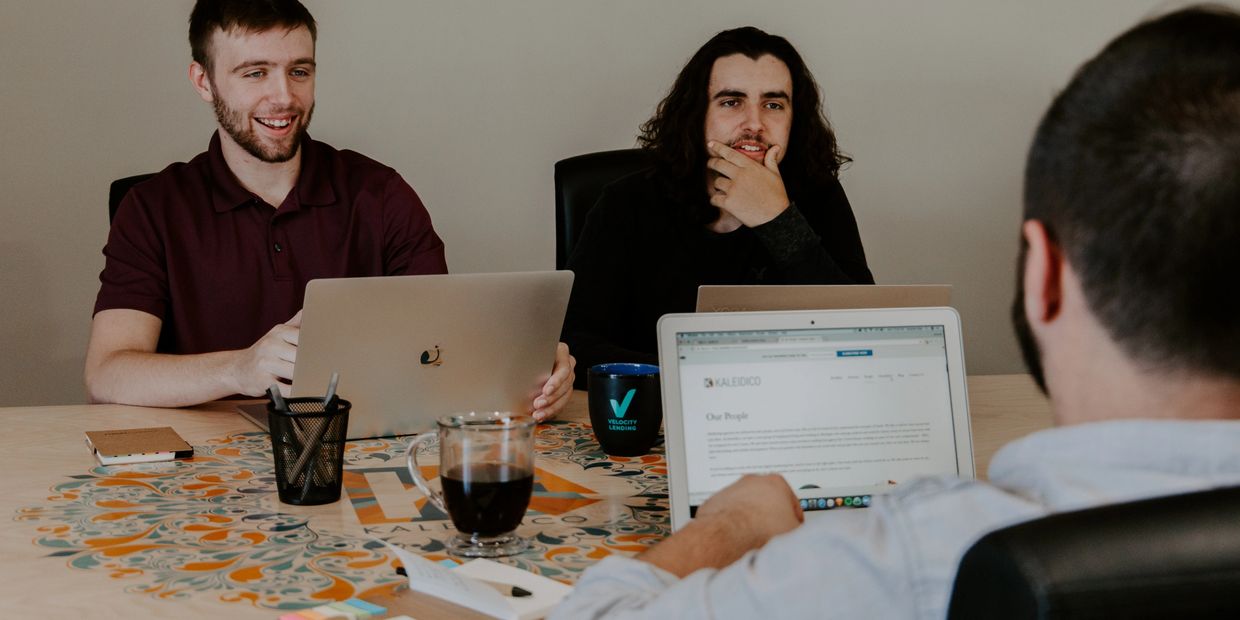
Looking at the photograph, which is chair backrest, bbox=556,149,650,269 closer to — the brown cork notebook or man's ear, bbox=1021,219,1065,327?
Answer: the brown cork notebook

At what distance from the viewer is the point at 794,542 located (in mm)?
663

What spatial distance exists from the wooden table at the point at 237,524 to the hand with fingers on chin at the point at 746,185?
79cm

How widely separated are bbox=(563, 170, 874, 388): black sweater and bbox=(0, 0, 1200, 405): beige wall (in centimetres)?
76

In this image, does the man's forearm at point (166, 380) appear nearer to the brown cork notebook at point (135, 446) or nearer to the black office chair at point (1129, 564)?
the brown cork notebook at point (135, 446)

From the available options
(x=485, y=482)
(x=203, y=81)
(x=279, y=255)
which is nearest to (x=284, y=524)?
(x=485, y=482)

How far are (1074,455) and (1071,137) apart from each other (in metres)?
0.18

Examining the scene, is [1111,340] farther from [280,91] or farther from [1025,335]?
[280,91]

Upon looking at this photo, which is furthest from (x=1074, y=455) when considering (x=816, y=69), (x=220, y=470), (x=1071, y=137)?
(x=816, y=69)

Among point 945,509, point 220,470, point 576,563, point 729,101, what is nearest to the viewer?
point 945,509

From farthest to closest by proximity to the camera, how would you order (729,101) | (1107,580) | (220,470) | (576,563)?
(729,101), (220,470), (576,563), (1107,580)

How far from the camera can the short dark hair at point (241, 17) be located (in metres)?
2.08

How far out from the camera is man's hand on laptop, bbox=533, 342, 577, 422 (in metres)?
1.54

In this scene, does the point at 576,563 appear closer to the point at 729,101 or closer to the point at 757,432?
the point at 757,432

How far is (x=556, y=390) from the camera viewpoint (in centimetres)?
155
